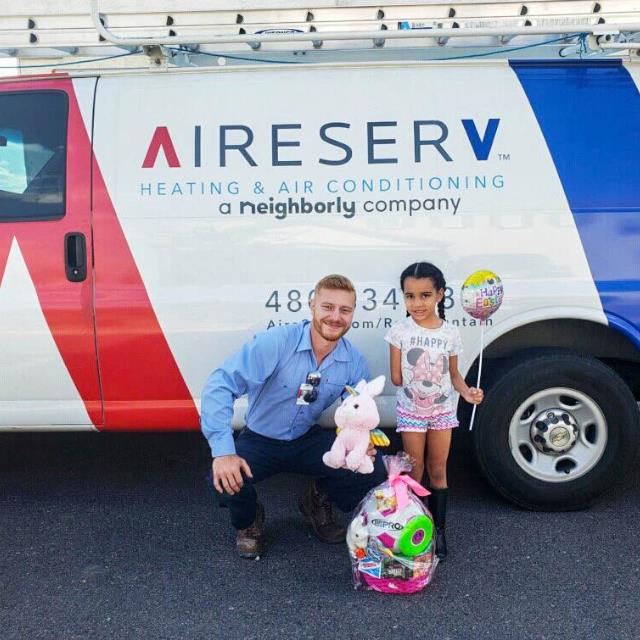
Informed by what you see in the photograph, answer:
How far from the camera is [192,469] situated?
436 centimetres

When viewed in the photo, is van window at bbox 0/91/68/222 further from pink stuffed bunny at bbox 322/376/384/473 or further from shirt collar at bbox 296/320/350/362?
pink stuffed bunny at bbox 322/376/384/473

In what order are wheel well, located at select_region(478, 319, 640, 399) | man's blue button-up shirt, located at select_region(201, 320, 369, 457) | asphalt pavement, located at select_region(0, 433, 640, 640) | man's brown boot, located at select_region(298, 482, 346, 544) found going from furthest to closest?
wheel well, located at select_region(478, 319, 640, 399) → man's brown boot, located at select_region(298, 482, 346, 544) → man's blue button-up shirt, located at select_region(201, 320, 369, 457) → asphalt pavement, located at select_region(0, 433, 640, 640)

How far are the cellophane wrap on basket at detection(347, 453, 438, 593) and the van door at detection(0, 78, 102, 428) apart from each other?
4.63 feet

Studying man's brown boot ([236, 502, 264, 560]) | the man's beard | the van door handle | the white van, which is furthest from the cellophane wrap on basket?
the van door handle

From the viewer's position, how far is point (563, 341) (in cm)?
373

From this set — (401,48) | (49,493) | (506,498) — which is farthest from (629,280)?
(49,493)

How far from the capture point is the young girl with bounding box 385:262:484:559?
3.16m

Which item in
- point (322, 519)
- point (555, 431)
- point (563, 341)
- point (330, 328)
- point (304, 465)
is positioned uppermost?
point (330, 328)

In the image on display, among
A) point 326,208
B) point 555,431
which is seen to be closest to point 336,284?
point 326,208

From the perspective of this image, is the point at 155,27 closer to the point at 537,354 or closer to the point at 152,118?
the point at 152,118

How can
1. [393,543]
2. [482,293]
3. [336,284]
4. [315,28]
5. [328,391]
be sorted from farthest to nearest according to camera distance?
1. [315,28]
2. [328,391]
3. [482,293]
4. [336,284]
5. [393,543]

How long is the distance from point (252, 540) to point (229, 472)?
1.65 ft

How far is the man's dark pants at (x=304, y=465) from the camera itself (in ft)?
10.6

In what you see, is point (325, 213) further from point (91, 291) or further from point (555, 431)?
point (555, 431)
